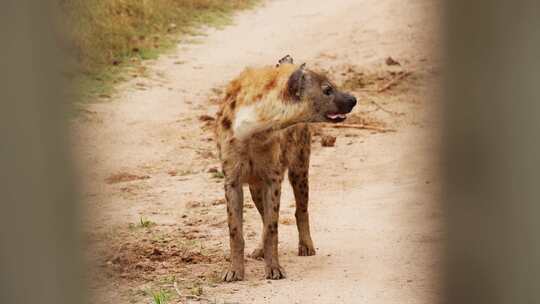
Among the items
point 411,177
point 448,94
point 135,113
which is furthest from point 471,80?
point 135,113

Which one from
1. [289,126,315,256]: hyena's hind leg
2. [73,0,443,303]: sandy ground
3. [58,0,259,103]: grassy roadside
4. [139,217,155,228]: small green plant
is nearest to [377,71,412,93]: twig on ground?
[73,0,443,303]: sandy ground

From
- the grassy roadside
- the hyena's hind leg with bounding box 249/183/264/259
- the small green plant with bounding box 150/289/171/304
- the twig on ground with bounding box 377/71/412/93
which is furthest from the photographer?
the twig on ground with bounding box 377/71/412/93

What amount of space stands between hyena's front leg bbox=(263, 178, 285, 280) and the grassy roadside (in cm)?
377

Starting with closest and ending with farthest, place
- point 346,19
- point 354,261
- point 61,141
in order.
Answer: point 61,141, point 354,261, point 346,19

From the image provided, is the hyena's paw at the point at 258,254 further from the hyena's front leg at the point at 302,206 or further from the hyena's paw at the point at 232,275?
the hyena's paw at the point at 232,275

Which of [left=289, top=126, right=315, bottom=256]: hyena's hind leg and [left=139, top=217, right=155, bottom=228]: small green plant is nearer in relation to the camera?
[left=289, top=126, right=315, bottom=256]: hyena's hind leg

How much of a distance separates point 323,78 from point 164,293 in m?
1.30

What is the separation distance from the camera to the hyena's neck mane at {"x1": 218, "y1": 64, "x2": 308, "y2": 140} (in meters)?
4.59

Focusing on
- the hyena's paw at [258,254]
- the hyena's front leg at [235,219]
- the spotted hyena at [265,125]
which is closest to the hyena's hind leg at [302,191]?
the hyena's paw at [258,254]

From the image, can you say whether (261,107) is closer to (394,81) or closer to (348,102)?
(348,102)

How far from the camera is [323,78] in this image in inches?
188

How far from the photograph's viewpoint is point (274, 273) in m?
4.76

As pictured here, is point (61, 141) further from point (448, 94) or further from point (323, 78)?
point (323, 78)

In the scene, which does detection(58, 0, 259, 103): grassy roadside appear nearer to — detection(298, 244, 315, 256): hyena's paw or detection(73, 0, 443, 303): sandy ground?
detection(73, 0, 443, 303): sandy ground
